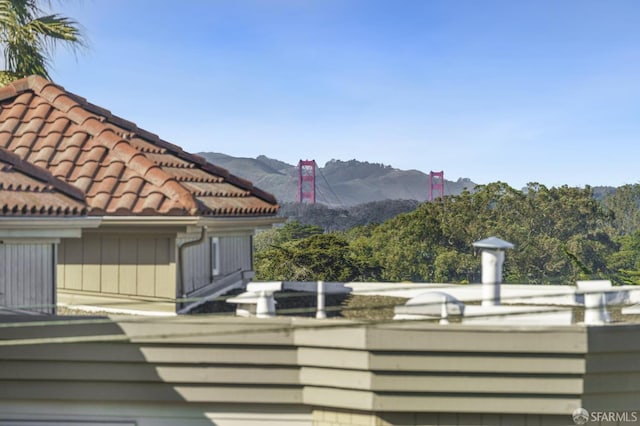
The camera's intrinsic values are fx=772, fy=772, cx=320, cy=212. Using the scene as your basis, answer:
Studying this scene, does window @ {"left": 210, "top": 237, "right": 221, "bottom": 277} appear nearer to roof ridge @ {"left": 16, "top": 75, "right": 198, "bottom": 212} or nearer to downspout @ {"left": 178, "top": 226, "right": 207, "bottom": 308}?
downspout @ {"left": 178, "top": 226, "right": 207, "bottom": 308}

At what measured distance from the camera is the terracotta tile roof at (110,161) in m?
12.6

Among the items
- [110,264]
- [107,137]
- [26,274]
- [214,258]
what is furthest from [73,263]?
[214,258]

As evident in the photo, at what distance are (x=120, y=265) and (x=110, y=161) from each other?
1904 millimetres

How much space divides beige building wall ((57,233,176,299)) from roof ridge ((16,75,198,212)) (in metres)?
0.82

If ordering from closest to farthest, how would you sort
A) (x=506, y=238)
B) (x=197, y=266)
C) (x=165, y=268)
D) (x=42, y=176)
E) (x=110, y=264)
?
(x=42, y=176) → (x=165, y=268) → (x=110, y=264) → (x=197, y=266) → (x=506, y=238)

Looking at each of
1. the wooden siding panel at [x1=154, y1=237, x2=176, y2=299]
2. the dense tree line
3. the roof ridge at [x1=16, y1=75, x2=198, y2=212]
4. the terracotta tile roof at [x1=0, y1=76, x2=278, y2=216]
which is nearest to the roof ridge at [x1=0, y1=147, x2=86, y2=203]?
the terracotta tile roof at [x1=0, y1=76, x2=278, y2=216]

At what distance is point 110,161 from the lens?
13.5m

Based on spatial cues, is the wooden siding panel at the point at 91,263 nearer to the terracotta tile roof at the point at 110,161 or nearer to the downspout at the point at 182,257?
the terracotta tile roof at the point at 110,161

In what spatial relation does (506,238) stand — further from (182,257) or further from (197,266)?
(182,257)

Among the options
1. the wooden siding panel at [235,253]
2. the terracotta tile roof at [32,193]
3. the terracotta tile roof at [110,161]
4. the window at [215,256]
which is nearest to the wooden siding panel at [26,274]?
the terracotta tile roof at [32,193]

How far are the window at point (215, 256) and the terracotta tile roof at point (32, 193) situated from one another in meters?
3.74

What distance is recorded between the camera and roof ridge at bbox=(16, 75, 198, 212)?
41.4 feet

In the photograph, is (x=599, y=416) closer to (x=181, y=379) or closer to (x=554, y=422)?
(x=554, y=422)

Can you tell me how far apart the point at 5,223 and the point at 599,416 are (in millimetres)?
8856
